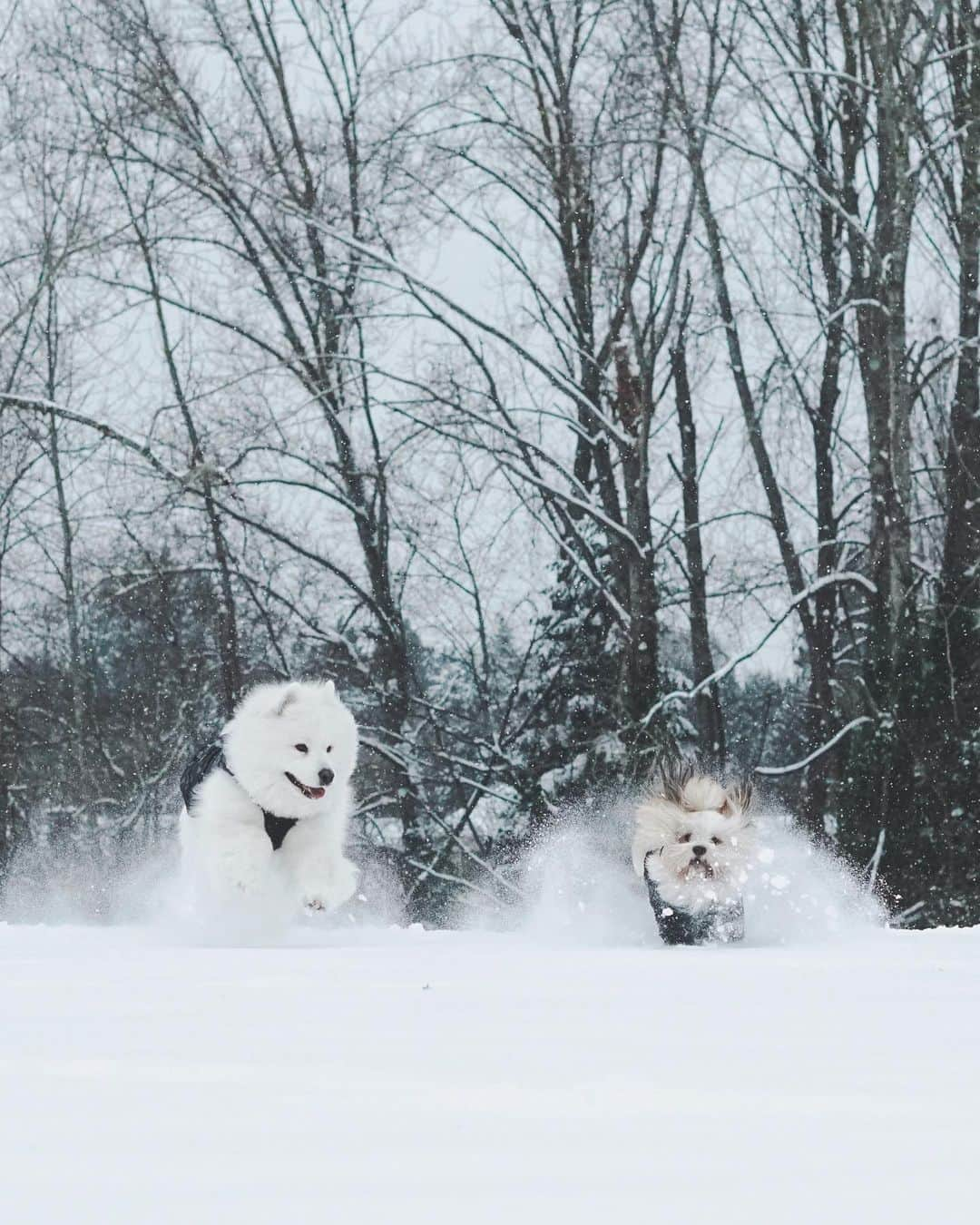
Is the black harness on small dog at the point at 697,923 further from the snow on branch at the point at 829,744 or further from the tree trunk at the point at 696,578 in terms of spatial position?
the tree trunk at the point at 696,578

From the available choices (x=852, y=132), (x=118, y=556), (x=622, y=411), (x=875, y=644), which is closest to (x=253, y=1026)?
(x=875, y=644)

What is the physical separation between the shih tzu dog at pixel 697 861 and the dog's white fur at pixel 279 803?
141 cm

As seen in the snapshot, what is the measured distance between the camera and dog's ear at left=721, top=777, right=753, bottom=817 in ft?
22.4

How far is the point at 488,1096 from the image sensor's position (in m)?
2.67

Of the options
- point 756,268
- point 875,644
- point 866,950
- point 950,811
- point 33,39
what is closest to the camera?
point 866,950

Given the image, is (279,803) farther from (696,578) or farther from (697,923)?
(696,578)

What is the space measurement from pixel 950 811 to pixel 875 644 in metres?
1.66

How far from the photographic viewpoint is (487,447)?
13086 mm

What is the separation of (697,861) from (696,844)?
10 centimetres

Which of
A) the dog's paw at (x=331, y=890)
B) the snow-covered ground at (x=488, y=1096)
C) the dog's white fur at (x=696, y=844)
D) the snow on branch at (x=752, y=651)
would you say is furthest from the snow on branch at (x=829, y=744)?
the snow-covered ground at (x=488, y=1096)

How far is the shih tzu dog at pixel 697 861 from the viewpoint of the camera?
6629 mm

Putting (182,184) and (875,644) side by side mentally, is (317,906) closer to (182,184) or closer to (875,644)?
(875,644)

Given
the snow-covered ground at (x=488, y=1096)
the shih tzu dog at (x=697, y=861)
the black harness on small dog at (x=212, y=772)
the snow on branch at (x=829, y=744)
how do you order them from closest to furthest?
the snow-covered ground at (x=488, y=1096), the shih tzu dog at (x=697, y=861), the black harness on small dog at (x=212, y=772), the snow on branch at (x=829, y=744)

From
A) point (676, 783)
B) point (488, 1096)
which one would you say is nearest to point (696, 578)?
point (676, 783)
